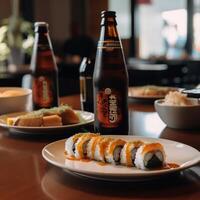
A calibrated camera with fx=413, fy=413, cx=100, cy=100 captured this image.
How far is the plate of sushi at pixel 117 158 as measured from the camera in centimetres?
68

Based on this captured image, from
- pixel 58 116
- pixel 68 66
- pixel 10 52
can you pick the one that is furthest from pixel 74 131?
pixel 68 66

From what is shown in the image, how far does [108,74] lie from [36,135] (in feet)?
0.88

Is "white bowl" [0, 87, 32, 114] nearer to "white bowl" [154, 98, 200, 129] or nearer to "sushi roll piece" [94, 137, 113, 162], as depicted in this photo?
"white bowl" [154, 98, 200, 129]

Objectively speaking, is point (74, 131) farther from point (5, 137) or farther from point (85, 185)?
point (85, 185)

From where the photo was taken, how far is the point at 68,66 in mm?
5707

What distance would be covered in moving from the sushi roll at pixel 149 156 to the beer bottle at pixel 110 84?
0.28m

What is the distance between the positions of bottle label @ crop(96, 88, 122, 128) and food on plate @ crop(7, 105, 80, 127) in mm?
169

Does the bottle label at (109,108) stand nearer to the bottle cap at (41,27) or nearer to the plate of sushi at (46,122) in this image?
the plate of sushi at (46,122)

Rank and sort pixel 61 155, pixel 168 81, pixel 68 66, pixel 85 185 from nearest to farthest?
pixel 85 185, pixel 61 155, pixel 168 81, pixel 68 66

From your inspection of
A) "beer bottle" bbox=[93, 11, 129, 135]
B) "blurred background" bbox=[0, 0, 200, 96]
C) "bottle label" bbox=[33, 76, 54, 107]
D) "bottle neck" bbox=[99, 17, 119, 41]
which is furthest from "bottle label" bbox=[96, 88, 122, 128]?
"blurred background" bbox=[0, 0, 200, 96]

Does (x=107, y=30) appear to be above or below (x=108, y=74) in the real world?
above

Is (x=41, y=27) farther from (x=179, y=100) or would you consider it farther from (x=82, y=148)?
(x=82, y=148)

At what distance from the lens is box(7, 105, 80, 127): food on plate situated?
1.10 meters

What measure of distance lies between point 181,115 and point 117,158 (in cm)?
45
